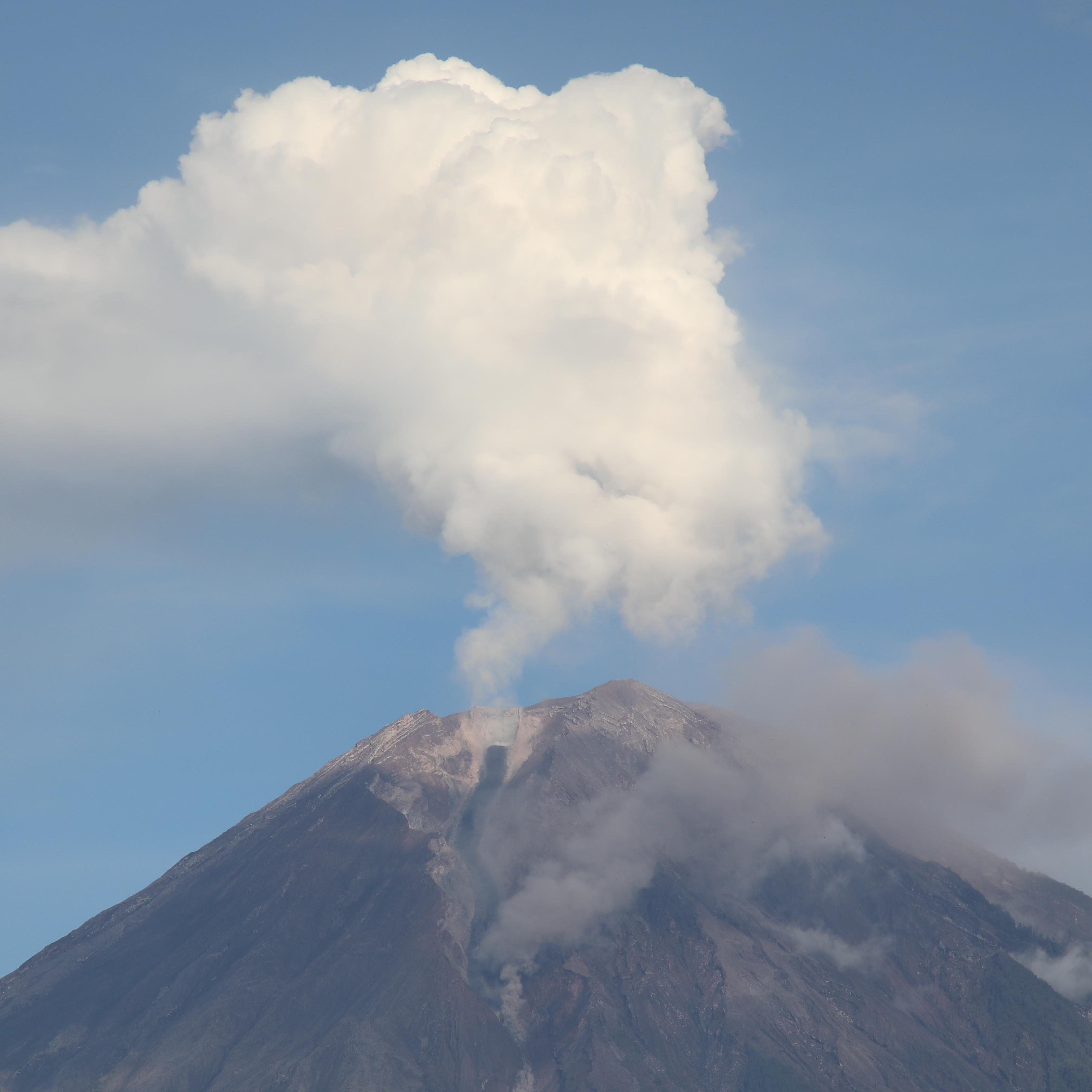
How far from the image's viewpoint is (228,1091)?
19762 centimetres

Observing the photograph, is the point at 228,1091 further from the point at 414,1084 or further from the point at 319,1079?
the point at 414,1084

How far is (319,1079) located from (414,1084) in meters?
14.0

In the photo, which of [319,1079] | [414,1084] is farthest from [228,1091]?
[414,1084]

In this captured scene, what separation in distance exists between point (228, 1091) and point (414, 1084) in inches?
1064

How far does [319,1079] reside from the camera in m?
198

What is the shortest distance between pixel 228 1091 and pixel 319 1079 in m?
13.3

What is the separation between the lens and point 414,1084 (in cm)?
19975
